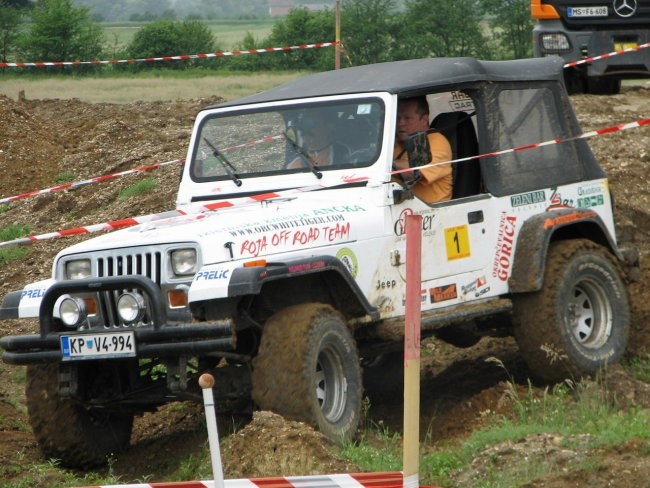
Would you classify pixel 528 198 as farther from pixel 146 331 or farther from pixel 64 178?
pixel 64 178

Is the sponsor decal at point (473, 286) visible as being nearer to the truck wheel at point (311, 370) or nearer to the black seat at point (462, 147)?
the black seat at point (462, 147)

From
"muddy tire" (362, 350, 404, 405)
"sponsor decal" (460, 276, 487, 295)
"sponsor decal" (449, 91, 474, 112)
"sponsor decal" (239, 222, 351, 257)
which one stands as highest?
"sponsor decal" (449, 91, 474, 112)

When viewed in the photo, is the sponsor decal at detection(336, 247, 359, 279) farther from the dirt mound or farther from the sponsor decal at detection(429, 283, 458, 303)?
the dirt mound

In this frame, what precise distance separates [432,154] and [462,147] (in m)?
0.58

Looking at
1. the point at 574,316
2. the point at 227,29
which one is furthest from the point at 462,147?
the point at 227,29

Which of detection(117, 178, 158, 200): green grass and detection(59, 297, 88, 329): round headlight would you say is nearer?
detection(59, 297, 88, 329): round headlight

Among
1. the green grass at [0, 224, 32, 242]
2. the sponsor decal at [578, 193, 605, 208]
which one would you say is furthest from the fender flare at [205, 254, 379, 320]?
the green grass at [0, 224, 32, 242]

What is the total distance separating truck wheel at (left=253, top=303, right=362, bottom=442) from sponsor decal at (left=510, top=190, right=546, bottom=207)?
1.86 metres

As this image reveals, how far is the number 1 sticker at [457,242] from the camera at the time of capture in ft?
26.8

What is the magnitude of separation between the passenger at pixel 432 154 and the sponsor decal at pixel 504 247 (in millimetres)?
437

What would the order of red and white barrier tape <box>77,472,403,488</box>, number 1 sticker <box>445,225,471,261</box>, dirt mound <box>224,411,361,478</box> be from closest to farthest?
red and white barrier tape <box>77,472,403,488</box> → dirt mound <box>224,411,361,478</box> → number 1 sticker <box>445,225,471,261</box>

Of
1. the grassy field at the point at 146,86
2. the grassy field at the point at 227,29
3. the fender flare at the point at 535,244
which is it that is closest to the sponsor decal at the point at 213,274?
the fender flare at the point at 535,244

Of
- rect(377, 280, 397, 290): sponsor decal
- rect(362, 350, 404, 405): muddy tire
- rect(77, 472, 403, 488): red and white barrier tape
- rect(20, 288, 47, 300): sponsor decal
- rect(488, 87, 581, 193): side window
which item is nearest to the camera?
rect(77, 472, 403, 488): red and white barrier tape

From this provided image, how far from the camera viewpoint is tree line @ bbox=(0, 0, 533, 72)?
3300cm
